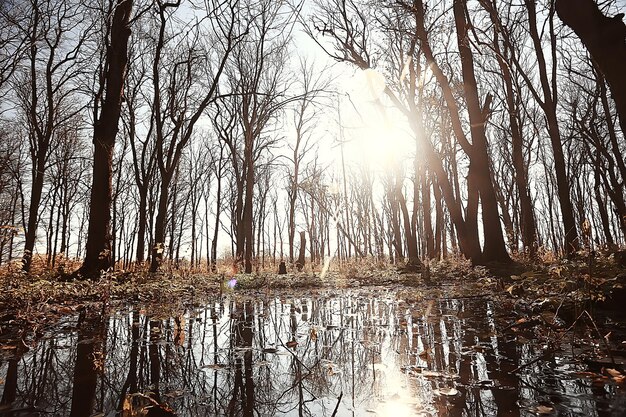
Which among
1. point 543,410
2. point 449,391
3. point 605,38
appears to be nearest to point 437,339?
point 449,391

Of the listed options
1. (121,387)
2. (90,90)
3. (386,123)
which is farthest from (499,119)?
(121,387)

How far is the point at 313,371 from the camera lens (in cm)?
198

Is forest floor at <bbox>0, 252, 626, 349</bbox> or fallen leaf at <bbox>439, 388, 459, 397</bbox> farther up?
forest floor at <bbox>0, 252, 626, 349</bbox>

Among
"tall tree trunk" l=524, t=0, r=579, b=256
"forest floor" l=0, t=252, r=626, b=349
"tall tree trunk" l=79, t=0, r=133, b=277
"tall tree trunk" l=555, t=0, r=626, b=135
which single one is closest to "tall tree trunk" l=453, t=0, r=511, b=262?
"forest floor" l=0, t=252, r=626, b=349

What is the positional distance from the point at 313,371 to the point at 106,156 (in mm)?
7964

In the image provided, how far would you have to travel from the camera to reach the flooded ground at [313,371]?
1.46 meters

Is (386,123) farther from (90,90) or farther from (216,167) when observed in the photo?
(216,167)

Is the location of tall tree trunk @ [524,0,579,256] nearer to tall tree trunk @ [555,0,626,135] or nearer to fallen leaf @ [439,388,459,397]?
tall tree trunk @ [555,0,626,135]

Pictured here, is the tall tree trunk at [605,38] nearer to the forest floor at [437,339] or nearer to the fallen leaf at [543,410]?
the forest floor at [437,339]

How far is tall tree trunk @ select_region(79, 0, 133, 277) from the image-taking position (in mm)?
7484

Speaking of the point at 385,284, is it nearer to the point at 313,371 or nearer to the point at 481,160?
the point at 481,160

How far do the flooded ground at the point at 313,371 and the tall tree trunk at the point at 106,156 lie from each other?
4.99 metres

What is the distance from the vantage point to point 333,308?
4.79 meters

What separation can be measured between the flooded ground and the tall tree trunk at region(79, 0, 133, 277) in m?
4.99
